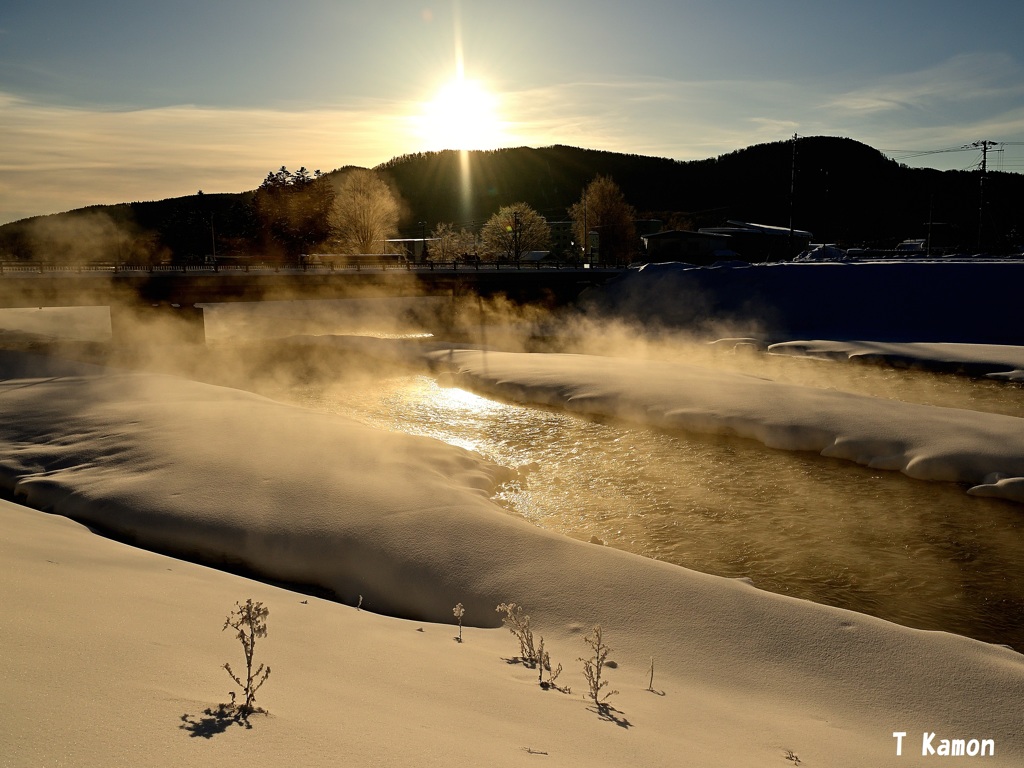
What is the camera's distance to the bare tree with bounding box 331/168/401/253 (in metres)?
103

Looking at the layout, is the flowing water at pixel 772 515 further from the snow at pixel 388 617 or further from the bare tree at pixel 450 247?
the bare tree at pixel 450 247

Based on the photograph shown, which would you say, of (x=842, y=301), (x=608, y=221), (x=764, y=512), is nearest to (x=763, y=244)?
(x=608, y=221)

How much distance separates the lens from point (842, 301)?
5703 cm

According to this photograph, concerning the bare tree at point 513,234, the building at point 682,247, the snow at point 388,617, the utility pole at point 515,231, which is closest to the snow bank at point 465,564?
the snow at point 388,617

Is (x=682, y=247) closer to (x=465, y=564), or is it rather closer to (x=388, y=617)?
(x=465, y=564)

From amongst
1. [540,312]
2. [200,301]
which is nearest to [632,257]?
[540,312]

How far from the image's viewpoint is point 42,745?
13.7ft

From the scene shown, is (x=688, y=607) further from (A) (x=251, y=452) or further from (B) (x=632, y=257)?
(B) (x=632, y=257)

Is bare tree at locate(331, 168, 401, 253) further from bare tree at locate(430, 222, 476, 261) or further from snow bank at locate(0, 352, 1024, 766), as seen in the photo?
snow bank at locate(0, 352, 1024, 766)

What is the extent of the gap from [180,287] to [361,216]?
57.0 meters

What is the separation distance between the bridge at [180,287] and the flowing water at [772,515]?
29.4 m

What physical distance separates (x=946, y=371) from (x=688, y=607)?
3550 centimetres

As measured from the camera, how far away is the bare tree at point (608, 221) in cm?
10988

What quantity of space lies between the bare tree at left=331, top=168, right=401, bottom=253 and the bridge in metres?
42.9
